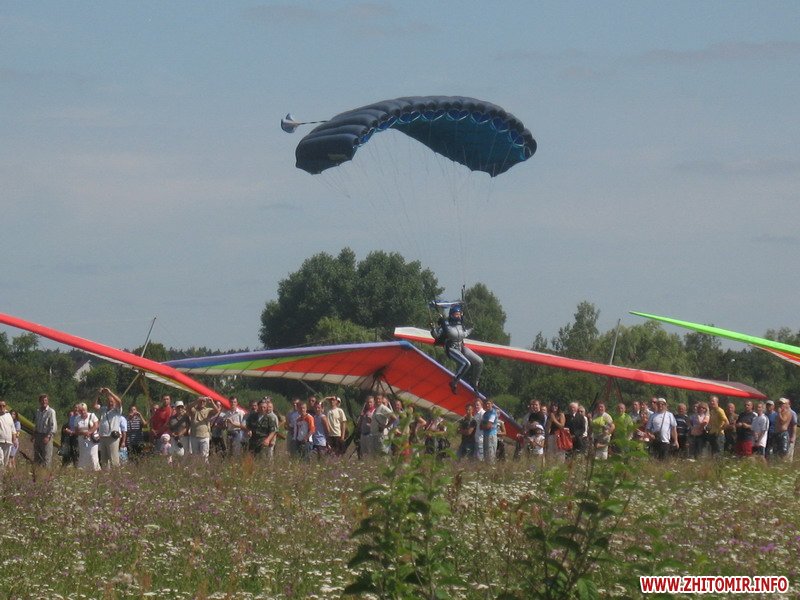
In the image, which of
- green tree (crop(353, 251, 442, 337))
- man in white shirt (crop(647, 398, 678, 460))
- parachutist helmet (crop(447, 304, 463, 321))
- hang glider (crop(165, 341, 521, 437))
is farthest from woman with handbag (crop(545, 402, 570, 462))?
green tree (crop(353, 251, 442, 337))

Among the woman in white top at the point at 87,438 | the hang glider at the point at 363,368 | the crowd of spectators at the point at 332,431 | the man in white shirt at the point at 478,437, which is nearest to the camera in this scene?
the woman in white top at the point at 87,438

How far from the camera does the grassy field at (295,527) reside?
27.1 ft

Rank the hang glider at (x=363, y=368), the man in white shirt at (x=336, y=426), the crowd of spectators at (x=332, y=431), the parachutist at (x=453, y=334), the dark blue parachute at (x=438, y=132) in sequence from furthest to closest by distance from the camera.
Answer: the hang glider at (x=363, y=368) < the parachutist at (x=453, y=334) < the dark blue parachute at (x=438, y=132) < the man in white shirt at (x=336, y=426) < the crowd of spectators at (x=332, y=431)

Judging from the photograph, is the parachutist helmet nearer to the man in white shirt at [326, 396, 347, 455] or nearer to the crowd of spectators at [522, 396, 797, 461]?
the crowd of spectators at [522, 396, 797, 461]

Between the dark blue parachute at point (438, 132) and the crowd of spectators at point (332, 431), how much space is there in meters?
3.92

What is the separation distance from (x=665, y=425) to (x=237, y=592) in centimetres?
1148

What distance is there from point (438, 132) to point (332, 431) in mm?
6224

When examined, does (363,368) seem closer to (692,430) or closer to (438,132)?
(438,132)

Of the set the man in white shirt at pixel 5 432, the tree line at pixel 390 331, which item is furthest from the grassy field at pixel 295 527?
the tree line at pixel 390 331

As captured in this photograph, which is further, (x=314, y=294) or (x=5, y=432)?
(x=314, y=294)

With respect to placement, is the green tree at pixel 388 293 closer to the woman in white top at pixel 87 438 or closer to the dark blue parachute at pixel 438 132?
the dark blue parachute at pixel 438 132

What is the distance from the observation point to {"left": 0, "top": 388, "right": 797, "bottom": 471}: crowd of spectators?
18.2 meters

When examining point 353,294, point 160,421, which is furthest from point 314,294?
point 160,421

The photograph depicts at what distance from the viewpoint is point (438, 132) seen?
22391mm
